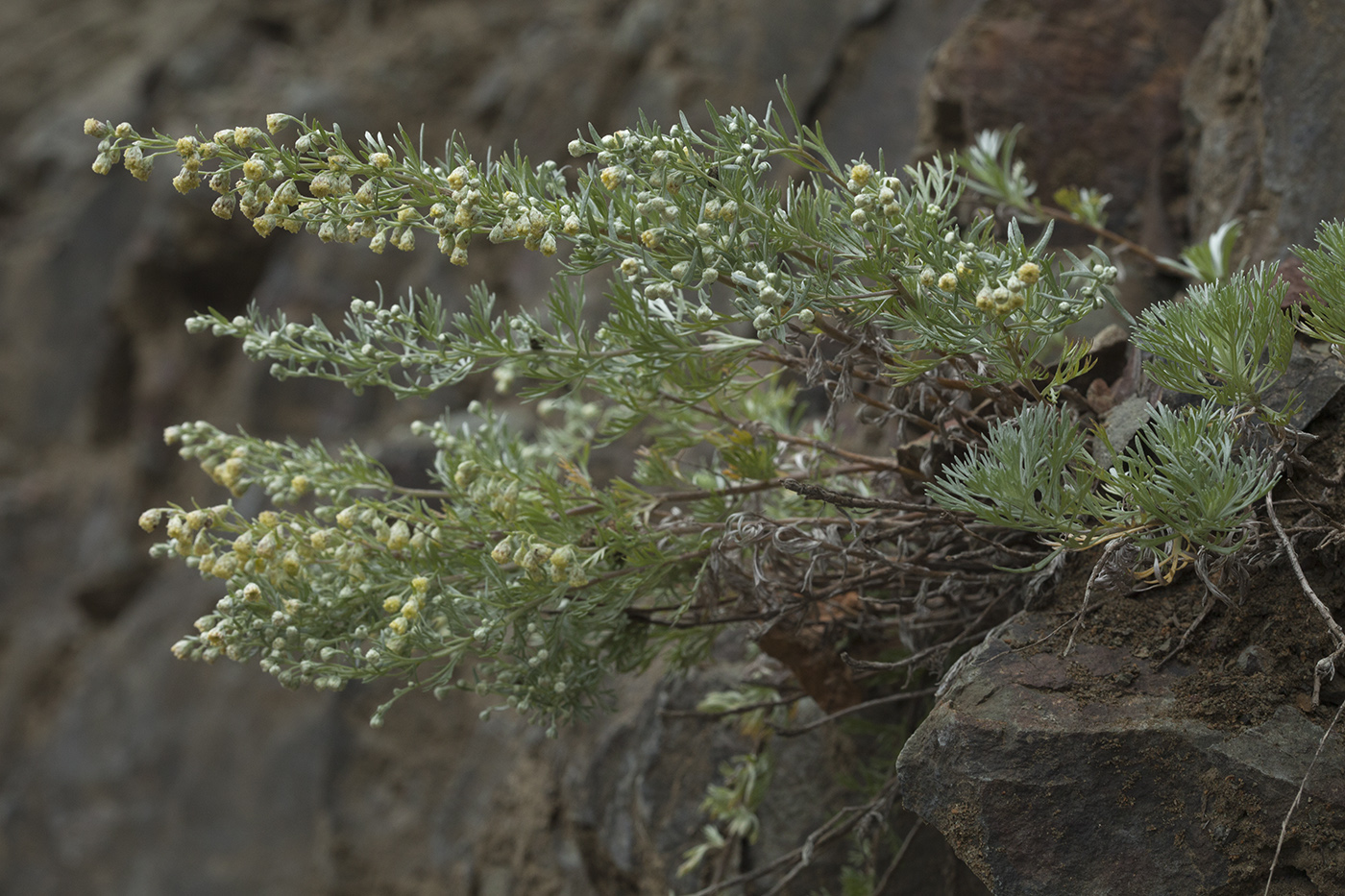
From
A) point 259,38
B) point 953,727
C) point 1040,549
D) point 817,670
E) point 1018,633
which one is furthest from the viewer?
point 259,38

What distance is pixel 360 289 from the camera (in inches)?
185

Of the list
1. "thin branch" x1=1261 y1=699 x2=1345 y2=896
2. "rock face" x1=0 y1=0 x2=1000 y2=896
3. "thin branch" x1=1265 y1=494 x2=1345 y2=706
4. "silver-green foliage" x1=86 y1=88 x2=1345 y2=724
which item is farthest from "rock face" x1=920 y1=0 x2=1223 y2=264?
"thin branch" x1=1261 y1=699 x2=1345 y2=896

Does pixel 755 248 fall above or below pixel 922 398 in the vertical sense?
above

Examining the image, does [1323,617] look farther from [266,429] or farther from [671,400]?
[266,429]

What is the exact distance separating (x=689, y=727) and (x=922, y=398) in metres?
1.11

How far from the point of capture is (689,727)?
2.29 metres

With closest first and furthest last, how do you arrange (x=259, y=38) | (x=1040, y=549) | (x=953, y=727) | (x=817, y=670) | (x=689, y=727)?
(x=953, y=727)
(x=1040, y=549)
(x=817, y=670)
(x=689, y=727)
(x=259, y=38)

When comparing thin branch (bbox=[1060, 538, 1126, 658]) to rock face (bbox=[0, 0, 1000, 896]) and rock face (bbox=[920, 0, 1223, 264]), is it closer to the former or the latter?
rock face (bbox=[0, 0, 1000, 896])

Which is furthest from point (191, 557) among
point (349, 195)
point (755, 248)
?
point (755, 248)

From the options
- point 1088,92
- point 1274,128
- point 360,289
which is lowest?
point 1274,128

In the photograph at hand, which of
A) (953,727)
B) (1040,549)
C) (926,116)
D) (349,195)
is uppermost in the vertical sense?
(926,116)

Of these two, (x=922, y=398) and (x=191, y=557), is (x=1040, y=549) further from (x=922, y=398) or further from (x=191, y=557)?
(x=191, y=557)

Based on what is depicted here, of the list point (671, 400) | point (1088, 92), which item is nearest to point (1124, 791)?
→ point (671, 400)

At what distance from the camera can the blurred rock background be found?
225 cm
